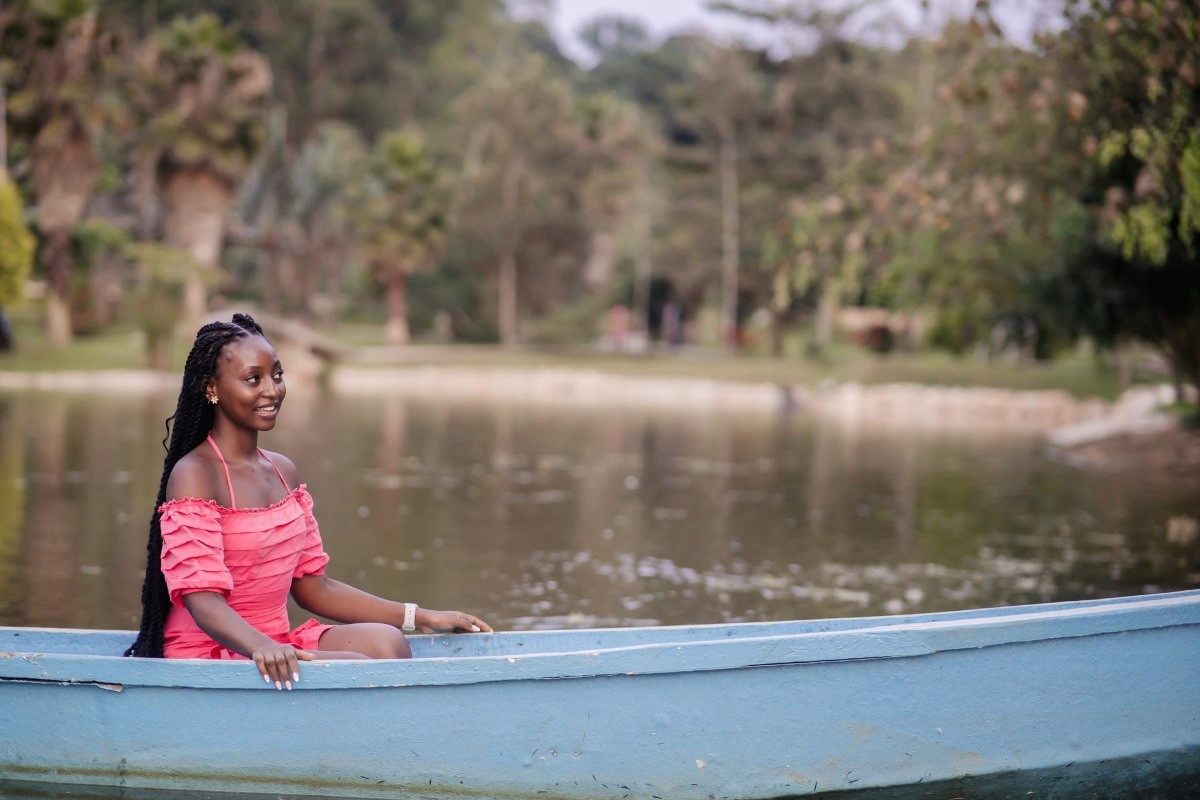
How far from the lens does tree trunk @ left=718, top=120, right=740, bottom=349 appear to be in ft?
156

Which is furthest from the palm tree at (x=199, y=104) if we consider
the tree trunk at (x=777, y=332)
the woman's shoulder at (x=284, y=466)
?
the woman's shoulder at (x=284, y=466)

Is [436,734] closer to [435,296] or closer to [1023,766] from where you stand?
[1023,766]

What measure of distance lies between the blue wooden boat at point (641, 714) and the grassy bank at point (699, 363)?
29998mm

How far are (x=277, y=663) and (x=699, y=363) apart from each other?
3999 centimetres

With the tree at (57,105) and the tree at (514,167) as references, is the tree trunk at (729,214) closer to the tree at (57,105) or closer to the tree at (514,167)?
the tree at (514,167)

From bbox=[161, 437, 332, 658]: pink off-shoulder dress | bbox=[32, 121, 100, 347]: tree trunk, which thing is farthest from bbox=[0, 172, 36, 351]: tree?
bbox=[161, 437, 332, 658]: pink off-shoulder dress

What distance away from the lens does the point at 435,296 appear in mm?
55688

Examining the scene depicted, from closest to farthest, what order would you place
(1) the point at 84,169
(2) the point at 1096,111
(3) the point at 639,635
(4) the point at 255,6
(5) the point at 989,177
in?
(3) the point at 639,635 < (2) the point at 1096,111 < (5) the point at 989,177 < (1) the point at 84,169 < (4) the point at 255,6

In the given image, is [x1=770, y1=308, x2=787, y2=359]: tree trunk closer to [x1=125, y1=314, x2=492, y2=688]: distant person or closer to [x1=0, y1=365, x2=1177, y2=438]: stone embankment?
[x1=0, y1=365, x2=1177, y2=438]: stone embankment

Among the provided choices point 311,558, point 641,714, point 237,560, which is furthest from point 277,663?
point 641,714

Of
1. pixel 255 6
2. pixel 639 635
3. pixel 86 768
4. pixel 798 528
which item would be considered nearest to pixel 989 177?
pixel 798 528

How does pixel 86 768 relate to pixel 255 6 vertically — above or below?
below

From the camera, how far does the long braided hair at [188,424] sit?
4.78 metres

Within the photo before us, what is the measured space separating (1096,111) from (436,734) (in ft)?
31.3
